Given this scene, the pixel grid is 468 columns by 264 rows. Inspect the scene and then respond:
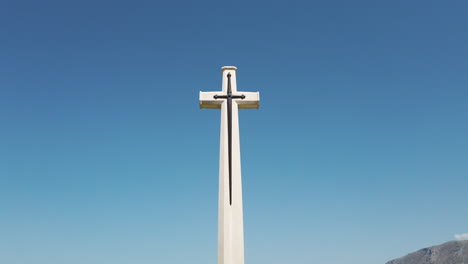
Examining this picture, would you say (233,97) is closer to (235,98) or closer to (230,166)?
(235,98)

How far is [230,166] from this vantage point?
15.7 metres

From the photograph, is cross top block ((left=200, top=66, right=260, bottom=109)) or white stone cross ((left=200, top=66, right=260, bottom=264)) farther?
cross top block ((left=200, top=66, right=260, bottom=109))

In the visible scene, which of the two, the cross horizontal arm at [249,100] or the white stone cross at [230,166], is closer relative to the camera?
the white stone cross at [230,166]

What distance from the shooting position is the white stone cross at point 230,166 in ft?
48.8

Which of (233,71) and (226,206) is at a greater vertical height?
(233,71)

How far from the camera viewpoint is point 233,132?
1622 cm

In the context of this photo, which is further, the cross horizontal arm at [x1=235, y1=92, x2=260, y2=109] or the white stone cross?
the cross horizontal arm at [x1=235, y1=92, x2=260, y2=109]

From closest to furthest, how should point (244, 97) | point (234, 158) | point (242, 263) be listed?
point (242, 263)
point (234, 158)
point (244, 97)

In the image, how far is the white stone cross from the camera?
586 inches

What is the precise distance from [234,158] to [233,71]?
3.85 meters

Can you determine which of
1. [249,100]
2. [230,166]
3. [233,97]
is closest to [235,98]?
[233,97]

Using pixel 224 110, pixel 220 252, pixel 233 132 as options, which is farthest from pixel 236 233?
pixel 224 110

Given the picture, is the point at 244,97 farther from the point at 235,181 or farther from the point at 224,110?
the point at 235,181

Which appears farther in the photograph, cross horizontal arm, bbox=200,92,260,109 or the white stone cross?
cross horizontal arm, bbox=200,92,260,109
